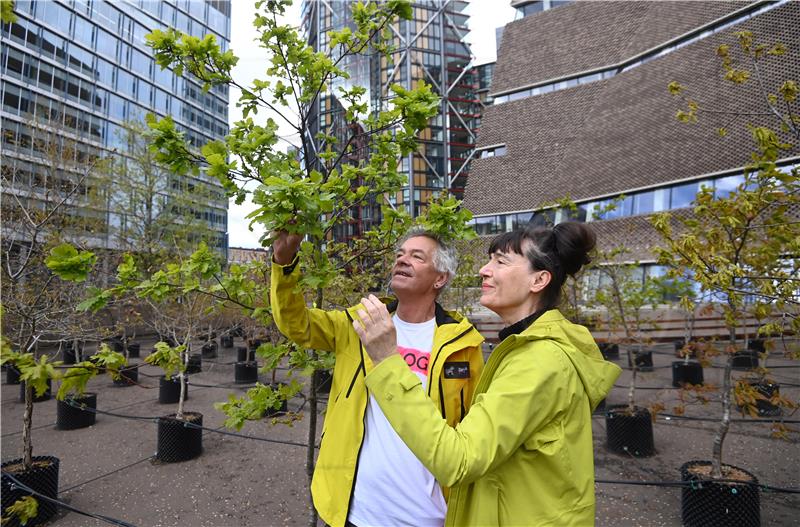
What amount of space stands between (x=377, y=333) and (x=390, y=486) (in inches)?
35.2

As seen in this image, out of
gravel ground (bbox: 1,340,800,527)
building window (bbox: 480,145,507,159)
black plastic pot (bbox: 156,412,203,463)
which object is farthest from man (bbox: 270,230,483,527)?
building window (bbox: 480,145,507,159)

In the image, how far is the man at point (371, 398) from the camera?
6.12 ft

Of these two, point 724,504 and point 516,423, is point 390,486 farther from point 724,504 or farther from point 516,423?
point 724,504

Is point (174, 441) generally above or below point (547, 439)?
below

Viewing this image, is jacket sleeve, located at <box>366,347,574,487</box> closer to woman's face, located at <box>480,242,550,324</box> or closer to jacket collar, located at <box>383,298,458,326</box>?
woman's face, located at <box>480,242,550,324</box>

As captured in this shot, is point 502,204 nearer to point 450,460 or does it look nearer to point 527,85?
point 527,85

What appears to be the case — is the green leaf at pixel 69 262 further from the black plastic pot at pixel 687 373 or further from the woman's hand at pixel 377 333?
the black plastic pot at pixel 687 373

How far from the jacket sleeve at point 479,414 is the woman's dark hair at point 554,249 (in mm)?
423

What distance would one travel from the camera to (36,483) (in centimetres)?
467

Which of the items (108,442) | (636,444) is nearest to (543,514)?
(636,444)

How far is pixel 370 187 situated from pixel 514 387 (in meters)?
2.18

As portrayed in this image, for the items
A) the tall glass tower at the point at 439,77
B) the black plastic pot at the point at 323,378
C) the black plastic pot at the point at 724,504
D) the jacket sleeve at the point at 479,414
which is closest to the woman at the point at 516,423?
the jacket sleeve at the point at 479,414

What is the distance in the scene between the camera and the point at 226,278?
8.75ft

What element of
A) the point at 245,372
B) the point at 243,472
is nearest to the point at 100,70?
the point at 245,372
